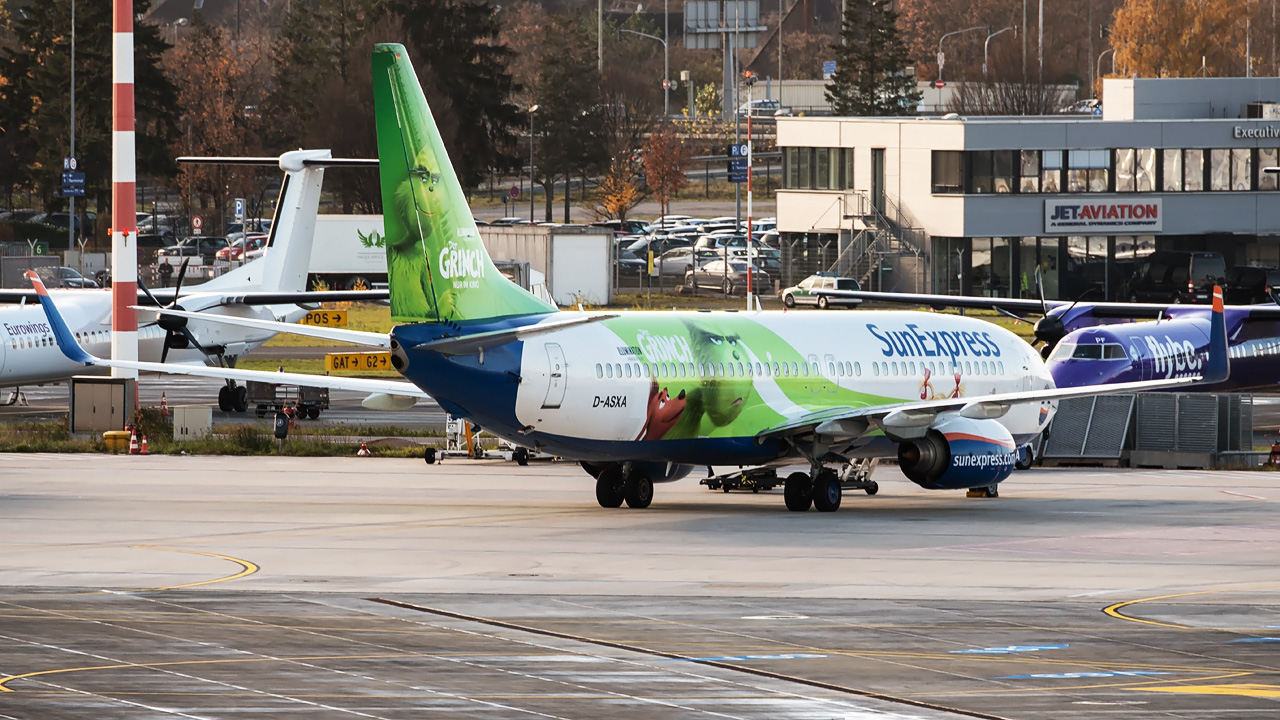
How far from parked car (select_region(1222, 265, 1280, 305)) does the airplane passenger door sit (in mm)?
62715

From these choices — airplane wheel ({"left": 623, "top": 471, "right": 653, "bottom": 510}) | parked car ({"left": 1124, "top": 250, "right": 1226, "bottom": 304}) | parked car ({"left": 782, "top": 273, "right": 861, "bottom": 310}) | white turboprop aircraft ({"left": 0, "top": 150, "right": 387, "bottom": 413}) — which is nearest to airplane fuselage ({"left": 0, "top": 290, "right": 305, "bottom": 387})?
white turboprop aircraft ({"left": 0, "top": 150, "right": 387, "bottom": 413})

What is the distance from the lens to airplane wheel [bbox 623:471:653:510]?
31984mm

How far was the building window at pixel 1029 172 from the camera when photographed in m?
88.4

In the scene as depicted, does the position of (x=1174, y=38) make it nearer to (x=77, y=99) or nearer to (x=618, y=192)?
(x=618, y=192)

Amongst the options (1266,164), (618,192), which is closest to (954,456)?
(1266,164)

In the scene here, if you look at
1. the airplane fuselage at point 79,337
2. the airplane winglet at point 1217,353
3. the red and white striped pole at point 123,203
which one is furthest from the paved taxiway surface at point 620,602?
the airplane fuselage at point 79,337

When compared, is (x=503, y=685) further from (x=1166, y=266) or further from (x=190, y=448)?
(x=1166, y=266)

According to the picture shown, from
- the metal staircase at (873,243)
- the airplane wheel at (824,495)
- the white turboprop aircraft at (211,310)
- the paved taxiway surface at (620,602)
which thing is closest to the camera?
the paved taxiway surface at (620,602)

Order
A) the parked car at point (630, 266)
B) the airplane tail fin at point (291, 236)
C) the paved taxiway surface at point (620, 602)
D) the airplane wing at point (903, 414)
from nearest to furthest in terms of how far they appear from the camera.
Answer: the paved taxiway surface at point (620, 602) → the airplane wing at point (903, 414) → the airplane tail fin at point (291, 236) → the parked car at point (630, 266)

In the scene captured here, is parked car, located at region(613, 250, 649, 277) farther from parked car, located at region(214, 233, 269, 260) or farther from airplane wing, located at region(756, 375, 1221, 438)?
airplane wing, located at region(756, 375, 1221, 438)

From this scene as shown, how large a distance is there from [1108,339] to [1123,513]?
1486 centimetres

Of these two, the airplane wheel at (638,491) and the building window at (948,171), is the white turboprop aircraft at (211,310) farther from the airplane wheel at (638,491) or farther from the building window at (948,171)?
the building window at (948,171)

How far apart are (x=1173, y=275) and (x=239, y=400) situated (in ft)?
174

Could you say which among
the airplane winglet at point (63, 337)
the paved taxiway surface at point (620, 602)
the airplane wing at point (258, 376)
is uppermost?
the airplane winglet at point (63, 337)
